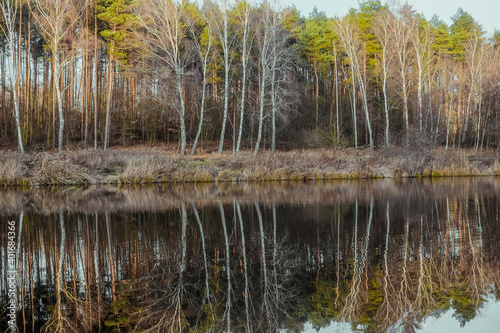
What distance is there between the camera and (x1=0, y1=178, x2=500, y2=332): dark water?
380cm

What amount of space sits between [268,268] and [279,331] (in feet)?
5.53

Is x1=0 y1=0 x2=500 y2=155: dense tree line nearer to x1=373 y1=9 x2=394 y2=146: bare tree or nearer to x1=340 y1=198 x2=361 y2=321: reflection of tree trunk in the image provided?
x1=373 y1=9 x2=394 y2=146: bare tree

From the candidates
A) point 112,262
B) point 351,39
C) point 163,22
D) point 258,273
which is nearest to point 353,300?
point 258,273

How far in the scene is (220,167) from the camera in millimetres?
24203

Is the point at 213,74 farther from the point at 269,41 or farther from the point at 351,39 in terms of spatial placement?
the point at 351,39

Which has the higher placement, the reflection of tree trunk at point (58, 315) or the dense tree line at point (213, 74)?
the dense tree line at point (213, 74)

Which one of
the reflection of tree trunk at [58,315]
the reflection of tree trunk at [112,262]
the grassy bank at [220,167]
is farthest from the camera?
the grassy bank at [220,167]

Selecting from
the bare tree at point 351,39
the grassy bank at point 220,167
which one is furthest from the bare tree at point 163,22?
the bare tree at point 351,39

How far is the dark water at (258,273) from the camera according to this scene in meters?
3.80

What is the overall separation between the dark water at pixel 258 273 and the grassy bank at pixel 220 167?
1234 centimetres

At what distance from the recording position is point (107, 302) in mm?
4246

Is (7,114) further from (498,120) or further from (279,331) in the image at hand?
(498,120)

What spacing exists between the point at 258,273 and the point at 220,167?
758 inches

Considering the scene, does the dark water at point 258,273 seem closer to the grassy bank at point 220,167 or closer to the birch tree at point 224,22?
the grassy bank at point 220,167
